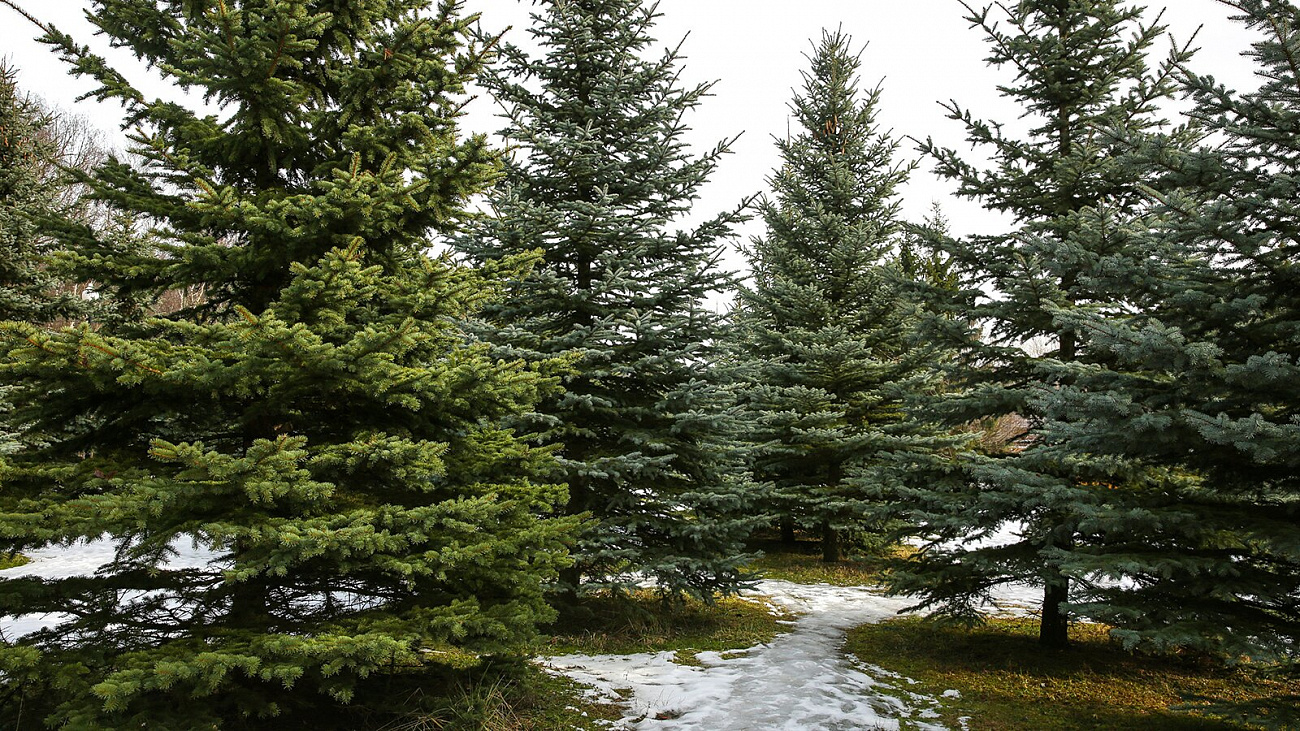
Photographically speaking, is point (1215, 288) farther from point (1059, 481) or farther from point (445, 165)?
point (445, 165)

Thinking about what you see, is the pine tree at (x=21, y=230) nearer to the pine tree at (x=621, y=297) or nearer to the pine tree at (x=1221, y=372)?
the pine tree at (x=621, y=297)

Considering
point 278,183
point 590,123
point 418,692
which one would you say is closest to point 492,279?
point 278,183

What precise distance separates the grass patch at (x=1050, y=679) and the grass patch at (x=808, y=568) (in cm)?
334

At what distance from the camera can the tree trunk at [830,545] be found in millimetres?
13273

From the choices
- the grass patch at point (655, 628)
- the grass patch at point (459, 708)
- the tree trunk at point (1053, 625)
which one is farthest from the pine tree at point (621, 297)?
the tree trunk at point (1053, 625)

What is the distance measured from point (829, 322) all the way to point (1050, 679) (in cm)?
743

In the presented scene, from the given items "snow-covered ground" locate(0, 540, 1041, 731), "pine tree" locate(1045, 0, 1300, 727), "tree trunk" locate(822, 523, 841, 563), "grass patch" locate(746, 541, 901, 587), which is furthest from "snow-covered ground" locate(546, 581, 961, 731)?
"tree trunk" locate(822, 523, 841, 563)

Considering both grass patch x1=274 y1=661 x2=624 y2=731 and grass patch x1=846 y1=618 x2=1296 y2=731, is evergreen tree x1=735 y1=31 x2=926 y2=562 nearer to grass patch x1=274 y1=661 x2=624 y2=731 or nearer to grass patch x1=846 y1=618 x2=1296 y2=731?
grass patch x1=846 y1=618 x2=1296 y2=731

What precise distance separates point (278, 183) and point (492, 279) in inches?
69.9

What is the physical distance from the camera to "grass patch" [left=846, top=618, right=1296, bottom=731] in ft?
17.4

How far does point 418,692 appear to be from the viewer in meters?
4.52

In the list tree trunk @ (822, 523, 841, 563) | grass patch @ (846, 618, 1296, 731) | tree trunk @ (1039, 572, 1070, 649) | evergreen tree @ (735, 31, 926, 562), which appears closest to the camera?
grass patch @ (846, 618, 1296, 731)

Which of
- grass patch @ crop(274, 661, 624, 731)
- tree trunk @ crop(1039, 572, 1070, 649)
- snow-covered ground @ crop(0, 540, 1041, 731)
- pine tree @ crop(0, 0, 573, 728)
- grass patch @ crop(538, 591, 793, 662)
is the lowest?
grass patch @ crop(538, 591, 793, 662)

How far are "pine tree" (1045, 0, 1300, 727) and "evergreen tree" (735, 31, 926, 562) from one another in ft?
19.1
